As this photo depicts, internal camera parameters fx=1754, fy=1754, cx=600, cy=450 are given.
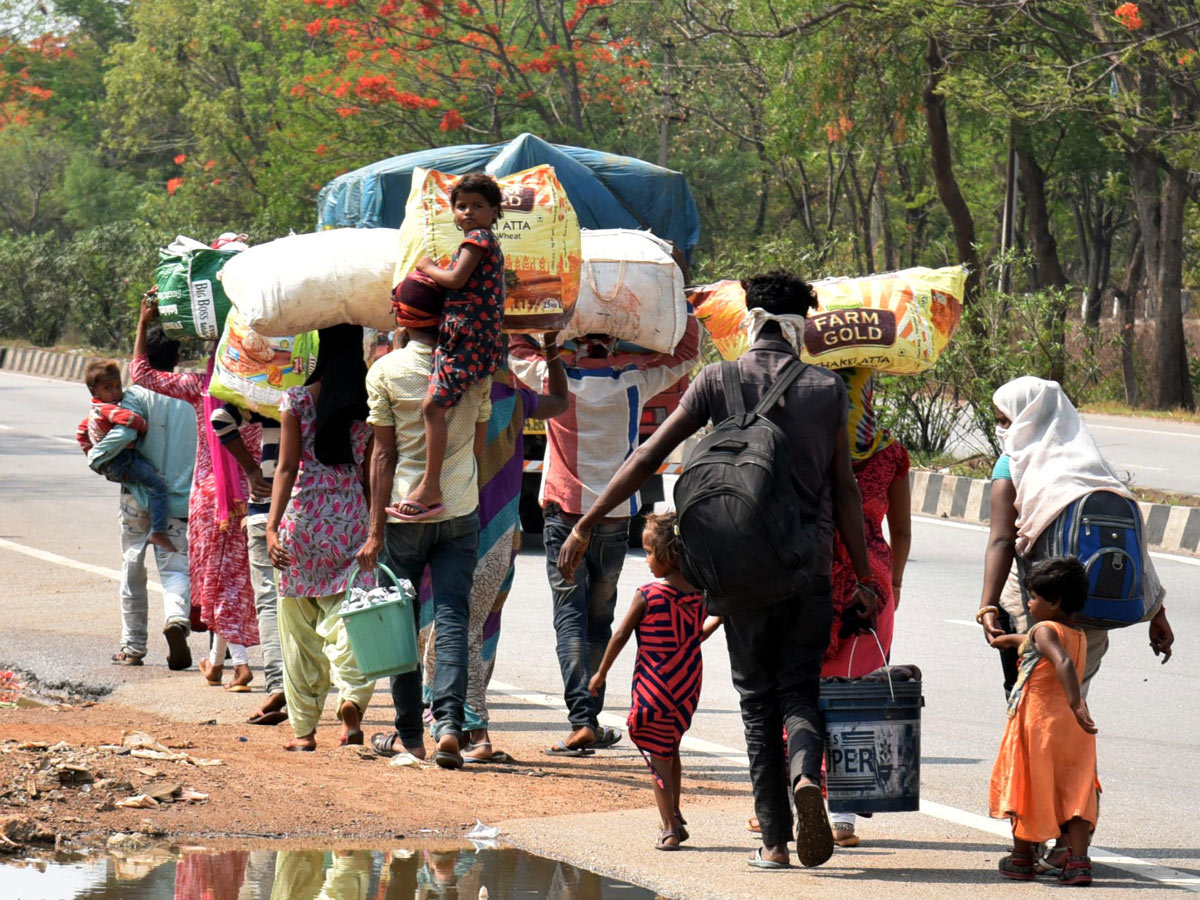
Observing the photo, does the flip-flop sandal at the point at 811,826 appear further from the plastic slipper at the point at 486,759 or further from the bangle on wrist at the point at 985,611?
the plastic slipper at the point at 486,759

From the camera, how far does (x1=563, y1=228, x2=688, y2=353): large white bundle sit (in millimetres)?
7480

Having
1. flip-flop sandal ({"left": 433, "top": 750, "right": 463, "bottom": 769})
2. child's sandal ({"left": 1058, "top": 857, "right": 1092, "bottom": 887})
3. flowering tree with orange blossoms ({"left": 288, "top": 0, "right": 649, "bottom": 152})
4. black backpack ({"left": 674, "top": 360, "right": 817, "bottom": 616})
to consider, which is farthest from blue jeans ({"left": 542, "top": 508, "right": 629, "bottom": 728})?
flowering tree with orange blossoms ({"left": 288, "top": 0, "right": 649, "bottom": 152})

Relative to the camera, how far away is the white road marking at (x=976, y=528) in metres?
13.2

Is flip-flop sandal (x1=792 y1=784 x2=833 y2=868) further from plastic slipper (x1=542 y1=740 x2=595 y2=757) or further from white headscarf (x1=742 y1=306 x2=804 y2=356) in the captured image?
plastic slipper (x1=542 y1=740 x2=595 y2=757)

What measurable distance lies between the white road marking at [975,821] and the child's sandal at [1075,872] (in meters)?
0.26

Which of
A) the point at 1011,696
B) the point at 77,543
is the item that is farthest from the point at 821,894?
the point at 77,543

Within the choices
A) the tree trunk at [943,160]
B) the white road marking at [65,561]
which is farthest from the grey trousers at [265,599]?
the tree trunk at [943,160]

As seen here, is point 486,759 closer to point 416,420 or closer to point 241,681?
point 416,420

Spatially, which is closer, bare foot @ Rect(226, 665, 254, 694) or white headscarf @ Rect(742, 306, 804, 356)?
white headscarf @ Rect(742, 306, 804, 356)

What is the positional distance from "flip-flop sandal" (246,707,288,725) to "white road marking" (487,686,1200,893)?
1.27m

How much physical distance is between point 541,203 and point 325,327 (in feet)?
Result: 3.16

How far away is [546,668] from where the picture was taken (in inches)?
360

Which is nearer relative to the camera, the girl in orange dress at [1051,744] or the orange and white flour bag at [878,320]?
the girl in orange dress at [1051,744]

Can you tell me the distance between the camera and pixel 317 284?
665 cm
